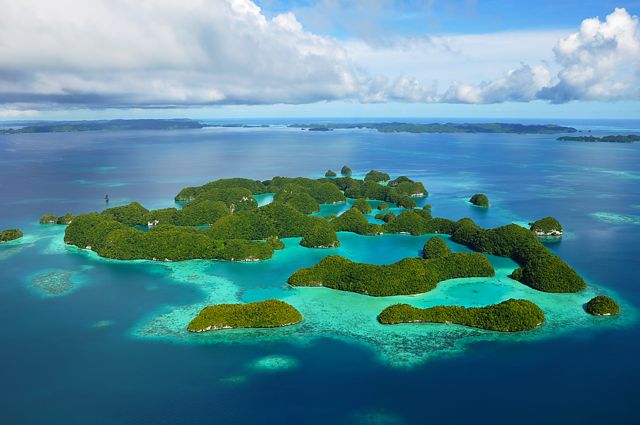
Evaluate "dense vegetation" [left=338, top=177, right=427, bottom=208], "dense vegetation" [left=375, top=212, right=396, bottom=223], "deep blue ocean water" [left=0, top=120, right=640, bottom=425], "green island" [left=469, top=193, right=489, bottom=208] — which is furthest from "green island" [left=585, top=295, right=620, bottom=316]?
"dense vegetation" [left=338, top=177, right=427, bottom=208]

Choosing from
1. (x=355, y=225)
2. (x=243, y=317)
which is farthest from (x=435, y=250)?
(x=243, y=317)

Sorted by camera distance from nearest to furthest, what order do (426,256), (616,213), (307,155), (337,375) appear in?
(337,375)
(426,256)
(616,213)
(307,155)

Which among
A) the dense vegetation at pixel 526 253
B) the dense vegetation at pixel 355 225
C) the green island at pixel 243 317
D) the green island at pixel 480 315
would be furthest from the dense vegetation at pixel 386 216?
the green island at pixel 243 317

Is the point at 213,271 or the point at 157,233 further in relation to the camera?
the point at 157,233

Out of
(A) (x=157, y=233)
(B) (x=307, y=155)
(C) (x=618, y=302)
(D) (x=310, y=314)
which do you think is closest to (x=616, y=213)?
(C) (x=618, y=302)

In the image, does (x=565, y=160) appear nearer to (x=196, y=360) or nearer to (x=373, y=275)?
(x=373, y=275)
